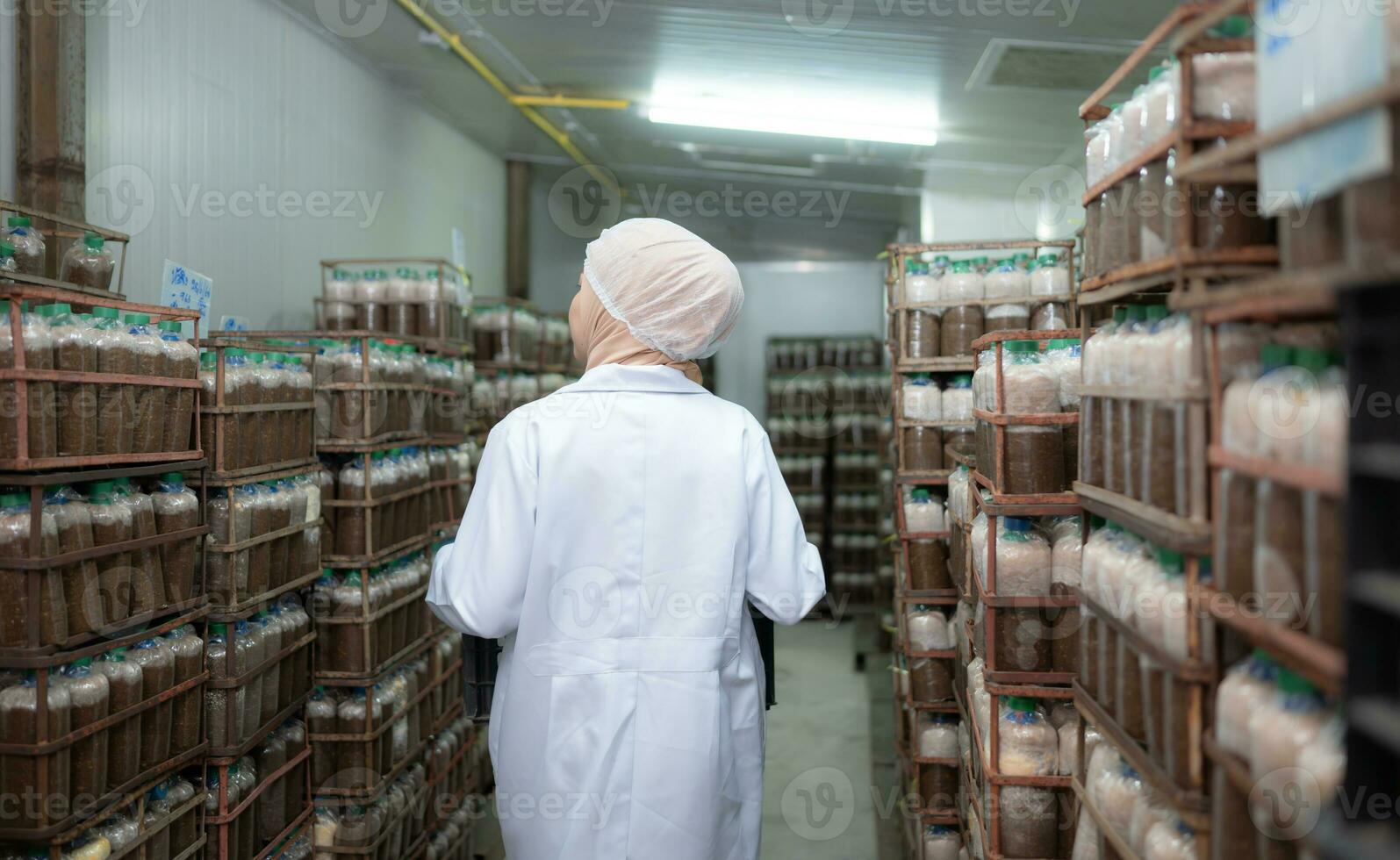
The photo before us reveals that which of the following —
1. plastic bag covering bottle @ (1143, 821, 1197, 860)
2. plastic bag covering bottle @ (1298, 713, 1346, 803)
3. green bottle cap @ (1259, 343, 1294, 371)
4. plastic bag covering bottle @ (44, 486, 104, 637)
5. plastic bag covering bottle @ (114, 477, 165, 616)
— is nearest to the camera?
plastic bag covering bottle @ (1298, 713, 1346, 803)

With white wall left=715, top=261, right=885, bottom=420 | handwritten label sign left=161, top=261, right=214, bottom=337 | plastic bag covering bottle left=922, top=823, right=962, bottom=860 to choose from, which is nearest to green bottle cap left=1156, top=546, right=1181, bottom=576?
plastic bag covering bottle left=922, top=823, right=962, bottom=860

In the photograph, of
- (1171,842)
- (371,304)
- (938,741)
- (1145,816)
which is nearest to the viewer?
(1171,842)

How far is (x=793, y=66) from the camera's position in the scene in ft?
21.6

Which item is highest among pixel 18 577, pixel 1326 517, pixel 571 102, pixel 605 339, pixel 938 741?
pixel 571 102

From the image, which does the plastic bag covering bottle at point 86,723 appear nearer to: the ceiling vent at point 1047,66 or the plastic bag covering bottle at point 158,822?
the plastic bag covering bottle at point 158,822

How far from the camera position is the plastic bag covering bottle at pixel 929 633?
5305 millimetres

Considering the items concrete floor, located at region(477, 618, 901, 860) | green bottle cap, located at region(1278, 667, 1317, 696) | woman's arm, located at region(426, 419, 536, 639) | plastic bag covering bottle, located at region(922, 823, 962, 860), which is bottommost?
concrete floor, located at region(477, 618, 901, 860)

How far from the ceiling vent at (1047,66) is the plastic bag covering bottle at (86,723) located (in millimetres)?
4949

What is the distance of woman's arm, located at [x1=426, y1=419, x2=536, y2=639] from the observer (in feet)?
Result: 8.66

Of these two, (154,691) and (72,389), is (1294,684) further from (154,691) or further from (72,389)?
(154,691)

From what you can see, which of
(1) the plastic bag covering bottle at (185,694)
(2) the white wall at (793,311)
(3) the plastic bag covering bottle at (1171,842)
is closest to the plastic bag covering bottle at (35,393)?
(1) the plastic bag covering bottle at (185,694)

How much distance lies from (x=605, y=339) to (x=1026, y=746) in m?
1.89

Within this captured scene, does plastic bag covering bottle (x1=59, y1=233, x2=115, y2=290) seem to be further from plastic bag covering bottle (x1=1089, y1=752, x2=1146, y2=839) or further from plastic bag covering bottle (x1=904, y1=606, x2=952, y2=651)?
plastic bag covering bottle (x1=904, y1=606, x2=952, y2=651)

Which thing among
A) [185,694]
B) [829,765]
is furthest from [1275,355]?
[829,765]
